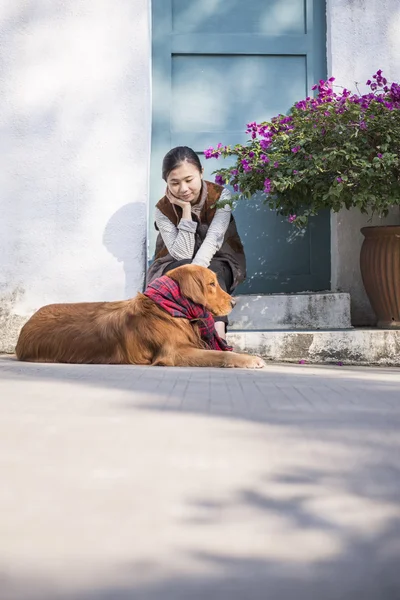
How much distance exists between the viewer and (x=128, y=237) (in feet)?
16.7

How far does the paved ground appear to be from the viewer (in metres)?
0.70

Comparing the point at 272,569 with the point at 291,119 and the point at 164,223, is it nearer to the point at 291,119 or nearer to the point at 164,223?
the point at 164,223

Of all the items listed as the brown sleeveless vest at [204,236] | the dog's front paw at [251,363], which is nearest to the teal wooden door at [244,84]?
the brown sleeveless vest at [204,236]

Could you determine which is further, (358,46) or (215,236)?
(358,46)

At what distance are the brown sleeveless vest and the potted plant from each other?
0.16m

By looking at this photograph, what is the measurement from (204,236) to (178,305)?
99 cm

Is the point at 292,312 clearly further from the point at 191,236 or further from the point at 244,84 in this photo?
the point at 244,84

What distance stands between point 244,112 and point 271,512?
4964 millimetres

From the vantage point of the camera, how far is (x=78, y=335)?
151 inches

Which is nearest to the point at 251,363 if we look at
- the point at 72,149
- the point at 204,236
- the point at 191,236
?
the point at 191,236

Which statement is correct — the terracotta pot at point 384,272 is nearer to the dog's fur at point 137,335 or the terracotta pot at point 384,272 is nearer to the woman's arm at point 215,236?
the woman's arm at point 215,236

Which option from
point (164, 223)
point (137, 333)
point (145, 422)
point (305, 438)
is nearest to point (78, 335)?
point (137, 333)

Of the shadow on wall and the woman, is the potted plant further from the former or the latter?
the shadow on wall

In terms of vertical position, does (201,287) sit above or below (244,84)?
below
